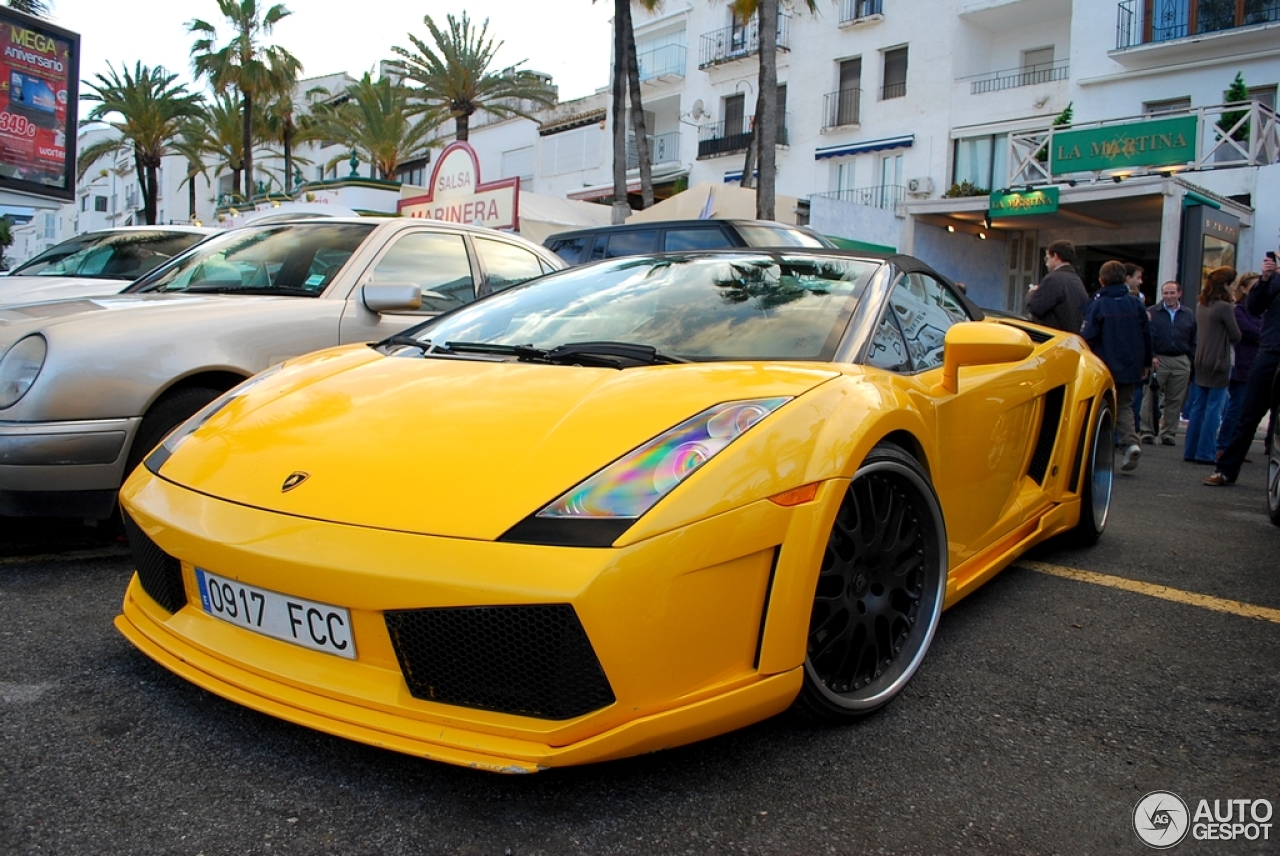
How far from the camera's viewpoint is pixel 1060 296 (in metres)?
7.46

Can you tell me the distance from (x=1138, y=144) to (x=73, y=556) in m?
16.1

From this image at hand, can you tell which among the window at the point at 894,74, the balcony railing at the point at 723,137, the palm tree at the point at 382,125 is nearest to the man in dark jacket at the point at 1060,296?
the window at the point at 894,74

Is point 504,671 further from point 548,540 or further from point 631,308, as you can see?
point 631,308

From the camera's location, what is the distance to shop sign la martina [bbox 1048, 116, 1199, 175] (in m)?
14.9

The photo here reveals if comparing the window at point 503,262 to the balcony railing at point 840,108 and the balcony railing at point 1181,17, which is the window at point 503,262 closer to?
the balcony railing at point 1181,17

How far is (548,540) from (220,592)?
721 millimetres

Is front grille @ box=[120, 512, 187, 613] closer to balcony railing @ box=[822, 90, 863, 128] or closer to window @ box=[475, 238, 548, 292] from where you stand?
window @ box=[475, 238, 548, 292]

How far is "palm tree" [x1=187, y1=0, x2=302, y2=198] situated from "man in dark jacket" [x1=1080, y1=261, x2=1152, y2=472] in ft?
113

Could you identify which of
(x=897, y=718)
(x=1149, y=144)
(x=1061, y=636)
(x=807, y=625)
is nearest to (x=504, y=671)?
(x=807, y=625)

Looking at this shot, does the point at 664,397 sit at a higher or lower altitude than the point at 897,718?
higher

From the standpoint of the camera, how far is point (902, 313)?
2826mm

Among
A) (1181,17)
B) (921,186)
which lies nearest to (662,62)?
(921,186)

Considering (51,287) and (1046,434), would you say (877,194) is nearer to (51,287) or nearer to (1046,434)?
(51,287)

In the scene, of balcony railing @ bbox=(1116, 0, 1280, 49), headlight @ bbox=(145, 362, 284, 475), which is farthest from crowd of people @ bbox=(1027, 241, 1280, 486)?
balcony railing @ bbox=(1116, 0, 1280, 49)
